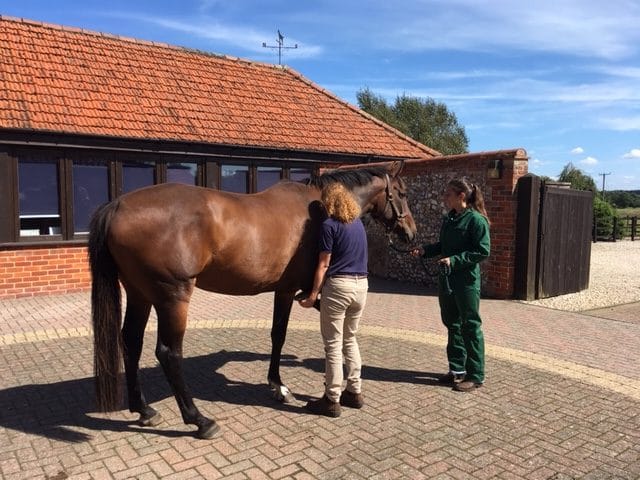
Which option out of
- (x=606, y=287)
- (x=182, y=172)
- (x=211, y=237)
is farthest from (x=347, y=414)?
(x=606, y=287)

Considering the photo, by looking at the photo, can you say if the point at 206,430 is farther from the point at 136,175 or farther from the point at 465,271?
the point at 136,175

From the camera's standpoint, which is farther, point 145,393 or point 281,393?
point 145,393

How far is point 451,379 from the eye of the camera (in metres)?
4.90

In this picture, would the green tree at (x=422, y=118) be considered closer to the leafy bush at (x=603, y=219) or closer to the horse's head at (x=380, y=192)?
the leafy bush at (x=603, y=219)

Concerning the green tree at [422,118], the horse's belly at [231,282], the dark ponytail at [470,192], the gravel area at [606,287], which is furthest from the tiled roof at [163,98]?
the green tree at [422,118]

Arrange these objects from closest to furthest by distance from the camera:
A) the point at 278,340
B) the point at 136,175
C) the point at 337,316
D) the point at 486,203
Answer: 1. the point at 337,316
2. the point at 278,340
3. the point at 486,203
4. the point at 136,175

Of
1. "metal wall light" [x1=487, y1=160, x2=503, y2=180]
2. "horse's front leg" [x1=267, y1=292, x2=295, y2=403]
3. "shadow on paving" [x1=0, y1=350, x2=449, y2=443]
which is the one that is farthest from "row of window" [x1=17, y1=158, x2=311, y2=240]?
"horse's front leg" [x1=267, y1=292, x2=295, y2=403]

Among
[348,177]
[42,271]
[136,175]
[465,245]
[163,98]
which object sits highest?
[163,98]

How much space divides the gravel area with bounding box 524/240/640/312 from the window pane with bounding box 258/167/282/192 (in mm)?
6408

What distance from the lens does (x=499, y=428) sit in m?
3.88

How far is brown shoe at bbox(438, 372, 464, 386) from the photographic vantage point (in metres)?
4.84

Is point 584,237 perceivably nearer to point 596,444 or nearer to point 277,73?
point 596,444

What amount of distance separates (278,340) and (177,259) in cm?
141

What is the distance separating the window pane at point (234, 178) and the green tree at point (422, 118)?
26629mm
